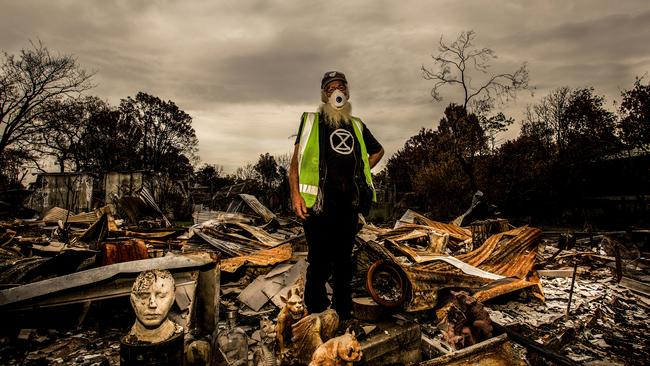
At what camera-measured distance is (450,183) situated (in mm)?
18516

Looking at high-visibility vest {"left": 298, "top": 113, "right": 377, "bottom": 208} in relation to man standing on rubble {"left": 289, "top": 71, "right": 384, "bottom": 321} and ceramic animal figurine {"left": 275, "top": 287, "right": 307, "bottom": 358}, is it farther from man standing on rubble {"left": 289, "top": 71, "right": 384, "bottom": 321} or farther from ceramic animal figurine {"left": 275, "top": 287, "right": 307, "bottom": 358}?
ceramic animal figurine {"left": 275, "top": 287, "right": 307, "bottom": 358}

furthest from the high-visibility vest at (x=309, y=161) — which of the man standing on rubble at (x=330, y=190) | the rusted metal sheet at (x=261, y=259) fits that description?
the rusted metal sheet at (x=261, y=259)

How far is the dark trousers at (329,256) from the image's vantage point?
2428 millimetres

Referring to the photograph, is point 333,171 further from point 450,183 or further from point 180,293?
point 450,183

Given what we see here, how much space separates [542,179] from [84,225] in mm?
21544

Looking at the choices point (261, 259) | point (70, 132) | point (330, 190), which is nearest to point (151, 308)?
point (330, 190)

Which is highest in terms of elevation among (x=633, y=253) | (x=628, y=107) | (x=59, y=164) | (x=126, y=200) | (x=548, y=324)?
(x=628, y=107)

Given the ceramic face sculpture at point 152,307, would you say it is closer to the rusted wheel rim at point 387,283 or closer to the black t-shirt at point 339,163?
the black t-shirt at point 339,163

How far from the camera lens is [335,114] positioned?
8.61ft

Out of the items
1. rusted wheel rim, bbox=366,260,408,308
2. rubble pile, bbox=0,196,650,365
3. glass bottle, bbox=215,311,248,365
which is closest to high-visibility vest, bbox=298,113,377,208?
rubble pile, bbox=0,196,650,365

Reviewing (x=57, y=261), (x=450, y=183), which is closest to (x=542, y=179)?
(x=450, y=183)

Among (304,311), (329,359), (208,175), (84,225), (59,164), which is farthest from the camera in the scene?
(208,175)

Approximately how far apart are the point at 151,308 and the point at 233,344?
0.68 metres

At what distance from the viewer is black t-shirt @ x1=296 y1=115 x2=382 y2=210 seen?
7.93 ft
